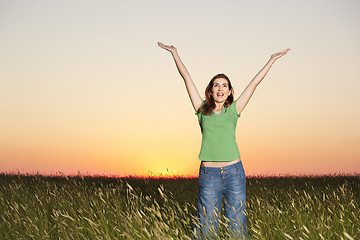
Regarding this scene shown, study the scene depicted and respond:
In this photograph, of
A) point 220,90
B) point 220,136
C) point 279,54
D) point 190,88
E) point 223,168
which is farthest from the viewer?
point 279,54

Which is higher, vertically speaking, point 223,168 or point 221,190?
point 223,168

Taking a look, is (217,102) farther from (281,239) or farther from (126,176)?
(126,176)

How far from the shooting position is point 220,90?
15.1ft

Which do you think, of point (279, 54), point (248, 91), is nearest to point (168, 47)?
point (248, 91)

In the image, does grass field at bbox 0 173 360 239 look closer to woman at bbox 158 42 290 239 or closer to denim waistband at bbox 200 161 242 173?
woman at bbox 158 42 290 239

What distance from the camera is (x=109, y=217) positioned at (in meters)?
5.14

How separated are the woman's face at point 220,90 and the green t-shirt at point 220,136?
138mm

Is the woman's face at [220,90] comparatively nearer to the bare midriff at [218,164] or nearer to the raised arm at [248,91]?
the raised arm at [248,91]

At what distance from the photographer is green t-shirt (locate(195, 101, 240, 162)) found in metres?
4.37

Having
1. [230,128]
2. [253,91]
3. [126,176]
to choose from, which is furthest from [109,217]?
[126,176]

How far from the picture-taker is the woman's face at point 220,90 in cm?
461

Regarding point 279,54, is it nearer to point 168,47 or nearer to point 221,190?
point 168,47

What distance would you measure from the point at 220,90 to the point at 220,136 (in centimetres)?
56

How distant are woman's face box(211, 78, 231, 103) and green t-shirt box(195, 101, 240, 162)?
14cm
